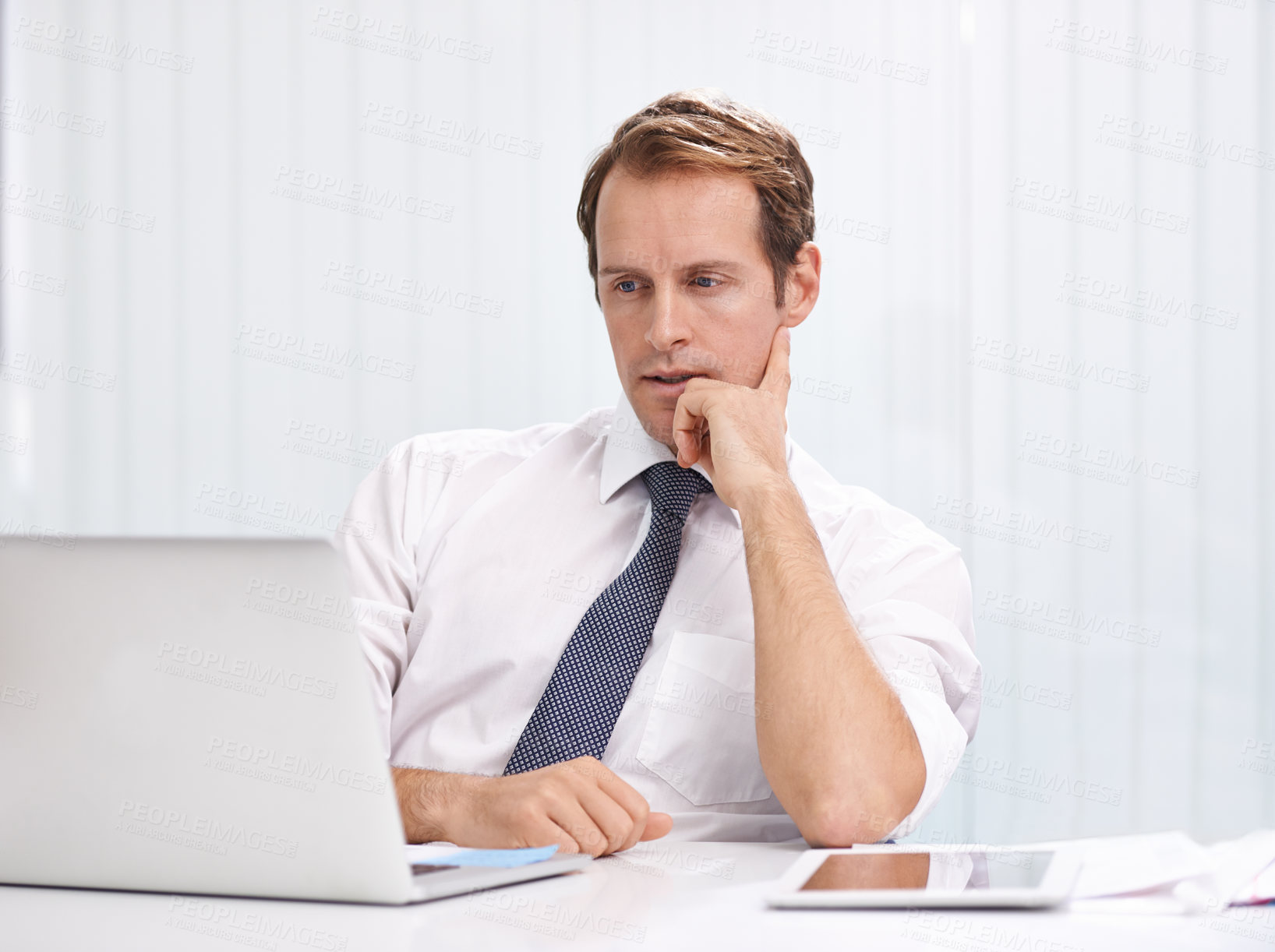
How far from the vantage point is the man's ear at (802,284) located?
175cm

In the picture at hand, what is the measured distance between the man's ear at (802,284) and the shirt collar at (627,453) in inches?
9.7

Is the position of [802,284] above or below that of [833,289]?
below

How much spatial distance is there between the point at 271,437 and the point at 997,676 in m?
1.79

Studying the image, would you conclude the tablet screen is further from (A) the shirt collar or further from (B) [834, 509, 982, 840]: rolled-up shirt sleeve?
(A) the shirt collar

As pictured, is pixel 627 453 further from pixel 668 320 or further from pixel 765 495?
pixel 765 495

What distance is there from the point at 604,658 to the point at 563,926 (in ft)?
2.18

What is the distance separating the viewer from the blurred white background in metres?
2.36

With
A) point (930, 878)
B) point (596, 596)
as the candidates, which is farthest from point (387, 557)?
point (930, 878)

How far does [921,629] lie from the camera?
1385 mm

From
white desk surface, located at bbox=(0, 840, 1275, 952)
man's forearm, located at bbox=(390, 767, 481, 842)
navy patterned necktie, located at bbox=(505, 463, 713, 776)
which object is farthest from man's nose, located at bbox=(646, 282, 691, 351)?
white desk surface, located at bbox=(0, 840, 1275, 952)

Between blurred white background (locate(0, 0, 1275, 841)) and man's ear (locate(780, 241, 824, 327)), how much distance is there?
651 millimetres

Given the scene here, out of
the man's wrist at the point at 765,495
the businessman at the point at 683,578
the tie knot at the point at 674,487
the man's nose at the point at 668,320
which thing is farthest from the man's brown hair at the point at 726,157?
the man's wrist at the point at 765,495

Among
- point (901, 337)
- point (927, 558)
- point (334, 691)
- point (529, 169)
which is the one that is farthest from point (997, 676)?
point (334, 691)

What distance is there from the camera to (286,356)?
8.22 ft
